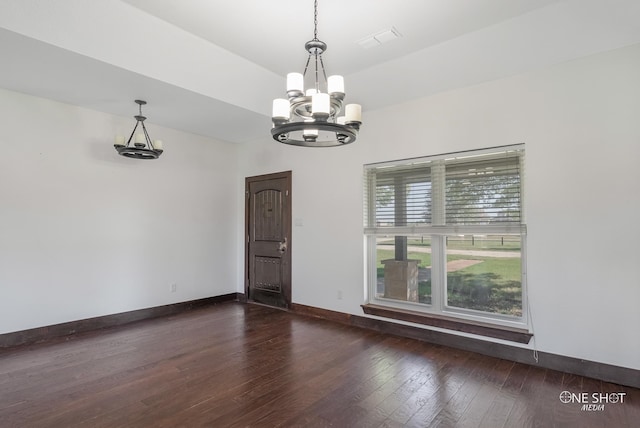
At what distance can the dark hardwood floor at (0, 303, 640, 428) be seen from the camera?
7.64 feet

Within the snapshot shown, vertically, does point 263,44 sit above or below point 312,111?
above

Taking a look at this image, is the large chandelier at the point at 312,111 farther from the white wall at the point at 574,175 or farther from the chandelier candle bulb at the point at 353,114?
the white wall at the point at 574,175

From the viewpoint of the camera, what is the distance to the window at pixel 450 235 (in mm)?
3488

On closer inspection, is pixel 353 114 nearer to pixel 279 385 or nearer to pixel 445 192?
pixel 445 192

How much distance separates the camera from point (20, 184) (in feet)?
12.5

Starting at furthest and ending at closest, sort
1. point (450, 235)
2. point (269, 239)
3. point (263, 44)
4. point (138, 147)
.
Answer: point (269, 239) < point (138, 147) < point (450, 235) < point (263, 44)

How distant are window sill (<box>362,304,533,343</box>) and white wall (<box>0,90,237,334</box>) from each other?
3019 mm

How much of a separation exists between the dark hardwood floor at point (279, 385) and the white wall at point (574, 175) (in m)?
0.52

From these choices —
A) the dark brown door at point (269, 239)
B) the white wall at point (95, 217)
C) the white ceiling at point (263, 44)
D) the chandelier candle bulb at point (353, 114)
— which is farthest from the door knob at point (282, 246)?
the chandelier candle bulb at point (353, 114)

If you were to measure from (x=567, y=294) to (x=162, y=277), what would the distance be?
500cm

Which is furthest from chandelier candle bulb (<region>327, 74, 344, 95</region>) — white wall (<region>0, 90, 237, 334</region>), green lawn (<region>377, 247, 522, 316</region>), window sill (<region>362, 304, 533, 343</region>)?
white wall (<region>0, 90, 237, 334</region>)

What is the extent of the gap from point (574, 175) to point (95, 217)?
5.37 m

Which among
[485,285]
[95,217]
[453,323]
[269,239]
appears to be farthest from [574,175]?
[95,217]

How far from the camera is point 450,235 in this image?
3.85 m
